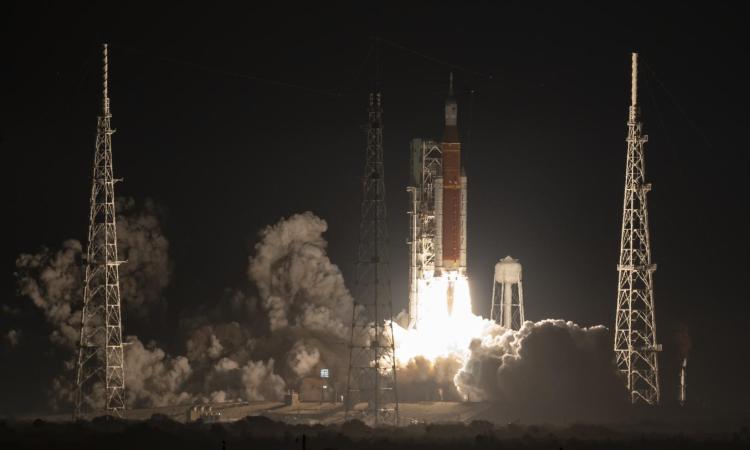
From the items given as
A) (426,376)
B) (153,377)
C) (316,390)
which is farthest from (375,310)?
(153,377)

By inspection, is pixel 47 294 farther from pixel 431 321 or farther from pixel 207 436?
pixel 207 436

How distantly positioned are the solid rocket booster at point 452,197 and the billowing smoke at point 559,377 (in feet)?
30.0

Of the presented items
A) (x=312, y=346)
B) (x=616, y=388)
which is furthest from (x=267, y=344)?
(x=616, y=388)

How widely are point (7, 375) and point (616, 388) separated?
37.2m

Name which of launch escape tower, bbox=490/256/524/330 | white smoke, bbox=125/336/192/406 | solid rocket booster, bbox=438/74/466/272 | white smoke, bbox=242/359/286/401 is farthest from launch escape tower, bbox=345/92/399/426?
white smoke, bbox=125/336/192/406

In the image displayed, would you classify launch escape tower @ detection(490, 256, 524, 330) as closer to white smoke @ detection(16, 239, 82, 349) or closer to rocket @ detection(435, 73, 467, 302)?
rocket @ detection(435, 73, 467, 302)

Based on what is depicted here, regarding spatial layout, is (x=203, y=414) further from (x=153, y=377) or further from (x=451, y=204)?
(x=451, y=204)

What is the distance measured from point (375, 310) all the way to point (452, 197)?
15.1 metres

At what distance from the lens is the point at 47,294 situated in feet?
407

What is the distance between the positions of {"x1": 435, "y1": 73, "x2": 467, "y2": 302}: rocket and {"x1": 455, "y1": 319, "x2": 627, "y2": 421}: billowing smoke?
914 centimetres

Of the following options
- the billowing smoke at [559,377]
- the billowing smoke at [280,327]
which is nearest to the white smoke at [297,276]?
the billowing smoke at [280,327]

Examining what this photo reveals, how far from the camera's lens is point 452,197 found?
393ft

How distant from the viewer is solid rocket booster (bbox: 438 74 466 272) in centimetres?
11938

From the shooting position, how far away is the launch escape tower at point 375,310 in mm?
106250
